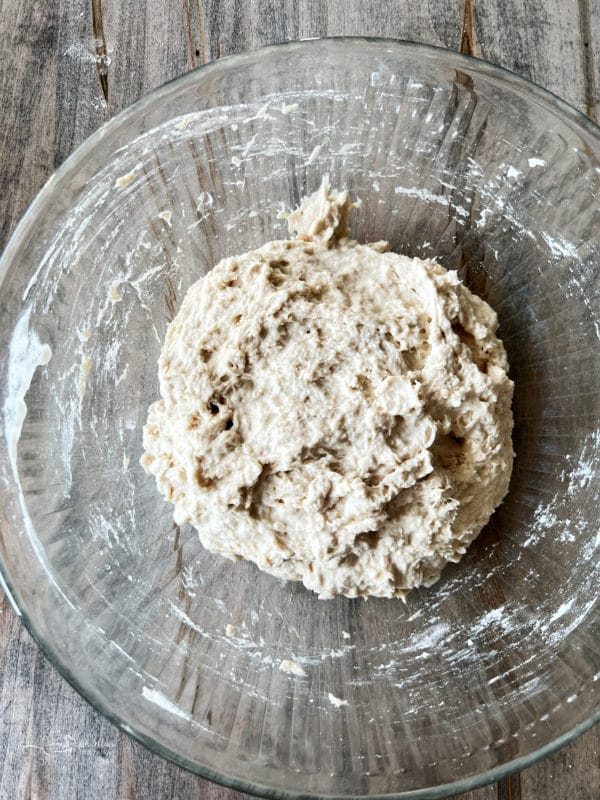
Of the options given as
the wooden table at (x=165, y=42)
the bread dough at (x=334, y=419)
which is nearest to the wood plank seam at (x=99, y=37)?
the wooden table at (x=165, y=42)

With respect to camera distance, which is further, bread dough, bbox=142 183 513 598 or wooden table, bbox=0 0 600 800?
wooden table, bbox=0 0 600 800

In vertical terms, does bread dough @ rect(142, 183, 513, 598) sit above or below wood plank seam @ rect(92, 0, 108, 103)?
below

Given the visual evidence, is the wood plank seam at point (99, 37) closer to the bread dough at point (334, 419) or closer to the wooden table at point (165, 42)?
the wooden table at point (165, 42)

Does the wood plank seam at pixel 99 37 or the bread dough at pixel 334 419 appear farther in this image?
the wood plank seam at pixel 99 37

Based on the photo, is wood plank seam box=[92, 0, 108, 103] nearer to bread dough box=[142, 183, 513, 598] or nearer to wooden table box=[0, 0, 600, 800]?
wooden table box=[0, 0, 600, 800]

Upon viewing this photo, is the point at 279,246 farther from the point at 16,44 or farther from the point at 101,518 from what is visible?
the point at 16,44

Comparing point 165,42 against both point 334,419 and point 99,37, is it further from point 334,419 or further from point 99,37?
point 334,419

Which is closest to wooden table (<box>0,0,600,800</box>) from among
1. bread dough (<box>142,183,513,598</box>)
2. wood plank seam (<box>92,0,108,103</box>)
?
wood plank seam (<box>92,0,108,103</box>)

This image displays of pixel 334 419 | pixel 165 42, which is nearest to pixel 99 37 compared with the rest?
pixel 165 42

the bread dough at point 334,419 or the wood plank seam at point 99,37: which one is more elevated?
the wood plank seam at point 99,37
